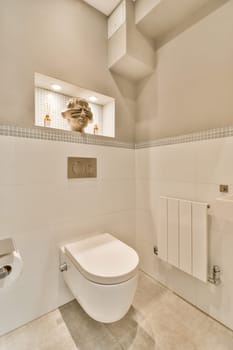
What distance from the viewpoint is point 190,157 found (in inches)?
52.8

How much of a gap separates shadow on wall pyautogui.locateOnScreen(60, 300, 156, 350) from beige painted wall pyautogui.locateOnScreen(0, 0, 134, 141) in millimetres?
1433

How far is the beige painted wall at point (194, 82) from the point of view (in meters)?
1.16

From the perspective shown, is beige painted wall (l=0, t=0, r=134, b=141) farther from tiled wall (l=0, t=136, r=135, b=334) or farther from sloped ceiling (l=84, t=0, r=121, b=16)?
tiled wall (l=0, t=136, r=135, b=334)

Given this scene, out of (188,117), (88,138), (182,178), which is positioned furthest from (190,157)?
(88,138)

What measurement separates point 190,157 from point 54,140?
1.07 m

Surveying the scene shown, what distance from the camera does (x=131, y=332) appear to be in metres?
1.12

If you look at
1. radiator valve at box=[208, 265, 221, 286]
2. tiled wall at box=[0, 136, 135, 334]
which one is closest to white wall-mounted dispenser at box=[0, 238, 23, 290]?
tiled wall at box=[0, 136, 135, 334]

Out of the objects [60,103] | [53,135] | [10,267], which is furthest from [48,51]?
[10,267]

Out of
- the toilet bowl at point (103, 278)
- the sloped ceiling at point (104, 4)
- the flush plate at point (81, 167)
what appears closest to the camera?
the toilet bowl at point (103, 278)

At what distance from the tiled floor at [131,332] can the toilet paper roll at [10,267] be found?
1.48 feet

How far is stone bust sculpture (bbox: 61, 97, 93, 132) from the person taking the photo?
1.38m

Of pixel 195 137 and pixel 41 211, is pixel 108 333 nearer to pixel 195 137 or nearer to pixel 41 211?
pixel 41 211

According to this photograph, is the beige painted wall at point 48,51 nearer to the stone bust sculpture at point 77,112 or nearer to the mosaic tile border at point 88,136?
the mosaic tile border at point 88,136

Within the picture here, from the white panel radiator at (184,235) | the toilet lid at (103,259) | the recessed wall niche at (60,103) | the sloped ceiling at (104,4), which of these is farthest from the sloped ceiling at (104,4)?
the toilet lid at (103,259)
